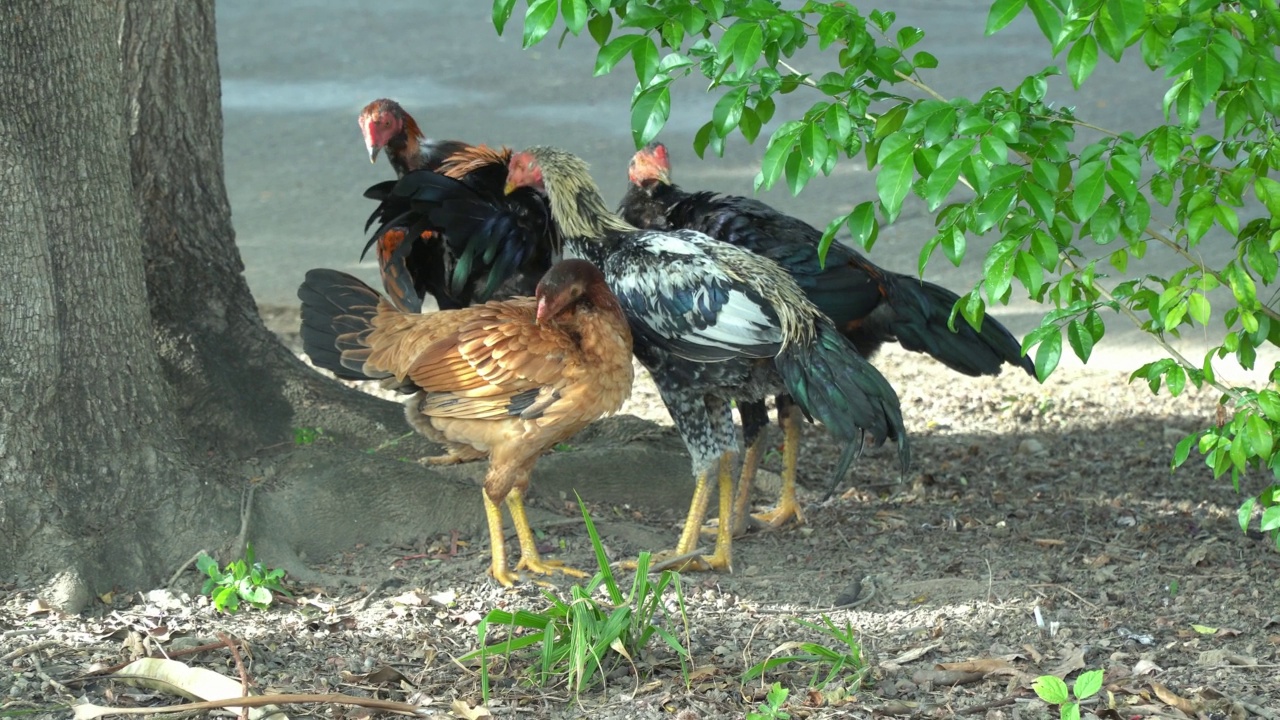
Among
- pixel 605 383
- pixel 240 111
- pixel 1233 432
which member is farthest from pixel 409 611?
pixel 240 111

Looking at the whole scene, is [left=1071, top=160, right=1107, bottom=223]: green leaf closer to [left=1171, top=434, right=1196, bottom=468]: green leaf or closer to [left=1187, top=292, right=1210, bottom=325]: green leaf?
[left=1187, top=292, right=1210, bottom=325]: green leaf

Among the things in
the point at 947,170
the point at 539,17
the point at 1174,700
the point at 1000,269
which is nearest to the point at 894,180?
the point at 947,170

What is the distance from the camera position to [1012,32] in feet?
53.0

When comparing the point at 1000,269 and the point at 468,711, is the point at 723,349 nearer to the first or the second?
the point at 1000,269

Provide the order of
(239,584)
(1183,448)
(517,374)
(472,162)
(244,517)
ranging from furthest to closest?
(472,162)
(517,374)
(244,517)
(239,584)
(1183,448)

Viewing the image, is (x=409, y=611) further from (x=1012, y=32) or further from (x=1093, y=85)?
(x=1012, y=32)

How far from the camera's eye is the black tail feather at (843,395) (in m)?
4.36

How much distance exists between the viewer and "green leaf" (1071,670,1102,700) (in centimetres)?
303

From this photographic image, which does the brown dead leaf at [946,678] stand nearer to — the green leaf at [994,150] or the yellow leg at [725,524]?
the yellow leg at [725,524]

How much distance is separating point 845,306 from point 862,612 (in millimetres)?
1426

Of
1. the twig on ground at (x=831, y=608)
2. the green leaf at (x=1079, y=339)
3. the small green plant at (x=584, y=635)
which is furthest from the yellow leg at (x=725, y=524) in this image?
the green leaf at (x=1079, y=339)

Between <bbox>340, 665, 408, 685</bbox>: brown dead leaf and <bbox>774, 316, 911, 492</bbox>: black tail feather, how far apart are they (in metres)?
1.62

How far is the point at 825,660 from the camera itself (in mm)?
3434

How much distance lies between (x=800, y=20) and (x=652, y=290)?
5.20 ft
